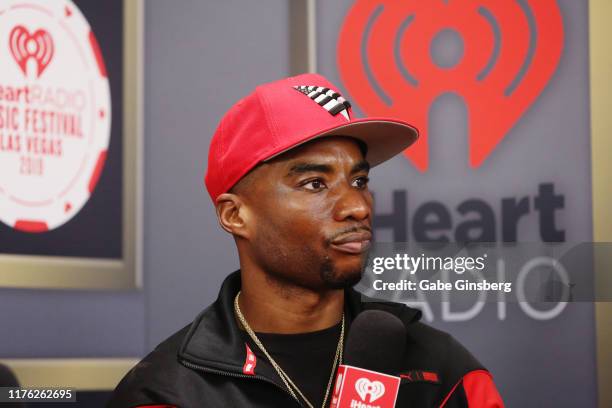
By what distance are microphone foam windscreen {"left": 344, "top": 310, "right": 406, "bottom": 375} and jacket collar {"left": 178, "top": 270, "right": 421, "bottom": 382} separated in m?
0.24

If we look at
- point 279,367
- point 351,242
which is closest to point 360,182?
point 351,242

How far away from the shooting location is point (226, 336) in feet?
5.64

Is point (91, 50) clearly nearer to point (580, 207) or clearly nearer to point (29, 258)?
point (29, 258)

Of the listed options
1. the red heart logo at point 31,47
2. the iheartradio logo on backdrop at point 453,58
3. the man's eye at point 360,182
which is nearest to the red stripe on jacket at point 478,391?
the man's eye at point 360,182

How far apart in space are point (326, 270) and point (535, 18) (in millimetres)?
1096

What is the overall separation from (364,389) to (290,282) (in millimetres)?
433

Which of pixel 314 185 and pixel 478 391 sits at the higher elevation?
pixel 314 185

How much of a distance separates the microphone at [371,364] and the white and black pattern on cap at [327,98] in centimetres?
44

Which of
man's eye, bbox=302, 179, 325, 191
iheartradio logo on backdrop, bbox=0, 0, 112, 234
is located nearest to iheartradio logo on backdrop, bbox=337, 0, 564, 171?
iheartradio logo on backdrop, bbox=0, 0, 112, 234

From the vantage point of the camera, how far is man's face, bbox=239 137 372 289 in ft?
5.46

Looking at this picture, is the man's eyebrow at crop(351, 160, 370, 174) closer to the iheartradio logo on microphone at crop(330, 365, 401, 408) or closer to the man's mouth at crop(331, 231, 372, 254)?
the man's mouth at crop(331, 231, 372, 254)

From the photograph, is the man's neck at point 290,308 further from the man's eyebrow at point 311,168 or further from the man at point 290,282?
the man's eyebrow at point 311,168

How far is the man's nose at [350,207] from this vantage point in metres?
1.66

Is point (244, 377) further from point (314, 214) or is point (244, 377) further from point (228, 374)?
point (314, 214)
